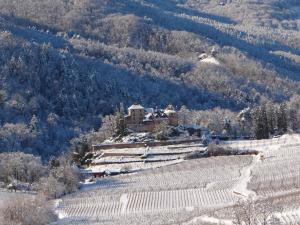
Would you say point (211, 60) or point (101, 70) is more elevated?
point (101, 70)

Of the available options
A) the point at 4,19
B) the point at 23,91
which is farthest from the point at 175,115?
the point at 4,19

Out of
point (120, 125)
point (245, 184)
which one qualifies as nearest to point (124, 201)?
point (245, 184)

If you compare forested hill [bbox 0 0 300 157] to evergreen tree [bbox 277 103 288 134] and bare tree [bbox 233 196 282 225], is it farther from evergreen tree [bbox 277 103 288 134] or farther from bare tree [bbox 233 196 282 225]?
bare tree [bbox 233 196 282 225]

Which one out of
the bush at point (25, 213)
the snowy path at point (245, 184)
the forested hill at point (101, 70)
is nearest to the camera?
the bush at point (25, 213)

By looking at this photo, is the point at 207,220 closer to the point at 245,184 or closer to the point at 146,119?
the point at 245,184

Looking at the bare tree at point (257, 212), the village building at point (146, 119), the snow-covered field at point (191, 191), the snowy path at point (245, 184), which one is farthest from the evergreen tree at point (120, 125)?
the bare tree at point (257, 212)

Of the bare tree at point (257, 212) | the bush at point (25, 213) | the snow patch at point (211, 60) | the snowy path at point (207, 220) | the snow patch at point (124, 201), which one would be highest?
the bare tree at point (257, 212)

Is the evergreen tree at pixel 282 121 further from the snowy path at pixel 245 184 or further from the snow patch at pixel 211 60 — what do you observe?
the snow patch at pixel 211 60

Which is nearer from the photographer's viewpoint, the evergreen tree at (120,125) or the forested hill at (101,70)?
the evergreen tree at (120,125)
